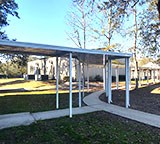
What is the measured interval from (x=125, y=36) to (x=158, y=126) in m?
9.10

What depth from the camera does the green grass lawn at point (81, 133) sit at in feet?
10.1

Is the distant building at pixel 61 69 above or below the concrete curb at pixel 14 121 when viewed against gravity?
above

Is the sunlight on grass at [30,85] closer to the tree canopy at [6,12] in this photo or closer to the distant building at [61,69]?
the distant building at [61,69]

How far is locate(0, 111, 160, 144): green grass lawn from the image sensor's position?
308 cm

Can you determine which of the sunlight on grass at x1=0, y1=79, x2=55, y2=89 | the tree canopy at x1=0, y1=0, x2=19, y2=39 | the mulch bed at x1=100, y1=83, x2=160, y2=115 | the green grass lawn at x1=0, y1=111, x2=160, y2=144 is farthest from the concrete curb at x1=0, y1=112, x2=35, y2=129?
the sunlight on grass at x1=0, y1=79, x2=55, y2=89

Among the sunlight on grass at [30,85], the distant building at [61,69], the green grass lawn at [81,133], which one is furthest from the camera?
the distant building at [61,69]

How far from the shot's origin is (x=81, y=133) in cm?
343

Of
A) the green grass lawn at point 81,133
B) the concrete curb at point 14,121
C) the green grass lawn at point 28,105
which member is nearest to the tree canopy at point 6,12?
the green grass lawn at point 28,105

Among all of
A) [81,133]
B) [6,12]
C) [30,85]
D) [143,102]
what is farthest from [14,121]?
[30,85]

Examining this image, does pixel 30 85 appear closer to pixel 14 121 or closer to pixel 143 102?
pixel 14 121

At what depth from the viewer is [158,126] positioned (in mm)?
3896

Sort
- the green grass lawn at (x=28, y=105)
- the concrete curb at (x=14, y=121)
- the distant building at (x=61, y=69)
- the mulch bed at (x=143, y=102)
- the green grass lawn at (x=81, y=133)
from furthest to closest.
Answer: the distant building at (x=61, y=69) < the mulch bed at (x=143, y=102) < the green grass lawn at (x=28, y=105) < the concrete curb at (x=14, y=121) < the green grass lawn at (x=81, y=133)

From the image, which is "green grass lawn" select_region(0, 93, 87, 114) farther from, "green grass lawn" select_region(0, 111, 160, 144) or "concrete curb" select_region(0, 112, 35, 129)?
"green grass lawn" select_region(0, 111, 160, 144)

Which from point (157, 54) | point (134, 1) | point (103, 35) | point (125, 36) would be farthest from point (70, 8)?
point (157, 54)
